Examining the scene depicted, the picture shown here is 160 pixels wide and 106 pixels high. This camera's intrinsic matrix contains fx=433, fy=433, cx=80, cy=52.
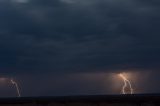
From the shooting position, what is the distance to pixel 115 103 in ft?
173

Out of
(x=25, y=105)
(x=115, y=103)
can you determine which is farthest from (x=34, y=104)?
(x=115, y=103)

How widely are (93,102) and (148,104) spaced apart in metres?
7.21

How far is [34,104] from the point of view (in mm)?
56094

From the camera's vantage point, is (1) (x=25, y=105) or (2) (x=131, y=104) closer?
(2) (x=131, y=104)

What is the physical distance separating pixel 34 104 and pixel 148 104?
49.1 feet

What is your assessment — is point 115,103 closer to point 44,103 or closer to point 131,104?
point 131,104

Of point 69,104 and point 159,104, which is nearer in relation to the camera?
point 159,104

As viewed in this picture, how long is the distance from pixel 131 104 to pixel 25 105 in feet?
44.8

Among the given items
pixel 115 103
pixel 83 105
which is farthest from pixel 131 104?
pixel 83 105

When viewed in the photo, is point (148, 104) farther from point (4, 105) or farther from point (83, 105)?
point (4, 105)

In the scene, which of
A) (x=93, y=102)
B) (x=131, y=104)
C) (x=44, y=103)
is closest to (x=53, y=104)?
(x=44, y=103)

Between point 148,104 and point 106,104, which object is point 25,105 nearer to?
point 106,104

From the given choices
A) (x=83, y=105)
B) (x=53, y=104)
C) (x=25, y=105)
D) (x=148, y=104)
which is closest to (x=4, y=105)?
(x=25, y=105)

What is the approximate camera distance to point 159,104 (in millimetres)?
50250
